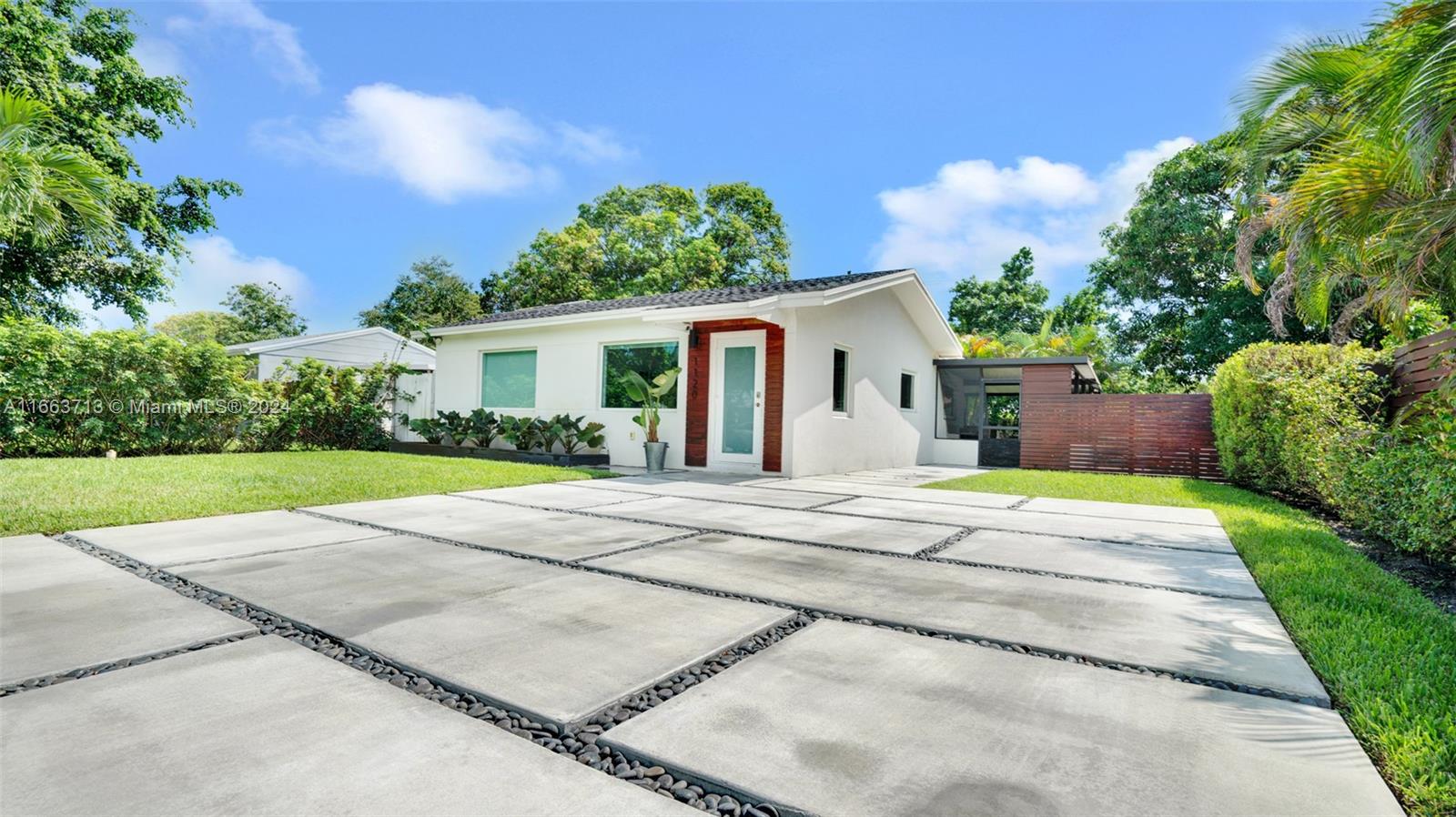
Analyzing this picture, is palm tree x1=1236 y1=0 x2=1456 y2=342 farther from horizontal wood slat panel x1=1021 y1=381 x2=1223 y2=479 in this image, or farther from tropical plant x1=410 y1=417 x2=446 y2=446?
tropical plant x1=410 y1=417 x2=446 y2=446

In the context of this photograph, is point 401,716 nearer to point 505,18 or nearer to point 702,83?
point 505,18

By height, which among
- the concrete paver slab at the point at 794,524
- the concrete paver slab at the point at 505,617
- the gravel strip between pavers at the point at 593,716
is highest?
the concrete paver slab at the point at 794,524

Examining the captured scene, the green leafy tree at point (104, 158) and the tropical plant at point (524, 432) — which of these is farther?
the green leafy tree at point (104, 158)

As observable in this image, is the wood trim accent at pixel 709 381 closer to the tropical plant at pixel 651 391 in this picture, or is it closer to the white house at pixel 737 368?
the white house at pixel 737 368

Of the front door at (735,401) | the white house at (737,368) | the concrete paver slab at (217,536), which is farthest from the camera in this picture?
the front door at (735,401)

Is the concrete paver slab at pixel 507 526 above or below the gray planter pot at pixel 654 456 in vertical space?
below

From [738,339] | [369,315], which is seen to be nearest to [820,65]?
[738,339]

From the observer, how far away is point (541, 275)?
25.8 meters

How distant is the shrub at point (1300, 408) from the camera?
6.07 meters

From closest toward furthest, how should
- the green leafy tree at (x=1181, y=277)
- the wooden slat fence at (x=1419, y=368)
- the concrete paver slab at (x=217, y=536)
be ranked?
the concrete paver slab at (x=217, y=536) → the wooden slat fence at (x=1419, y=368) → the green leafy tree at (x=1181, y=277)

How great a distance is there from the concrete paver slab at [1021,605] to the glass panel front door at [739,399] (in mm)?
5830

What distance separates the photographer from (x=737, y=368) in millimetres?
10141

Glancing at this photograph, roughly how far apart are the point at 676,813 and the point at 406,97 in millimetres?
19883

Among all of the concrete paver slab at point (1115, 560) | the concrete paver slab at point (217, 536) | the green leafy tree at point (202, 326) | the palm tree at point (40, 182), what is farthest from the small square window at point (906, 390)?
the green leafy tree at point (202, 326)
